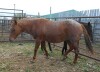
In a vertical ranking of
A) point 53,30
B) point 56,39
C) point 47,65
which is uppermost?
point 53,30

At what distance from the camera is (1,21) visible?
39.8 ft

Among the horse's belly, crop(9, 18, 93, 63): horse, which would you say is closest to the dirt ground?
crop(9, 18, 93, 63): horse

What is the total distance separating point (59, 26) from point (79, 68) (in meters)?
1.40

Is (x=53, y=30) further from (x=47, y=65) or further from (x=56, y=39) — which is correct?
(x=47, y=65)

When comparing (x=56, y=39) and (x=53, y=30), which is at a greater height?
(x=53, y=30)

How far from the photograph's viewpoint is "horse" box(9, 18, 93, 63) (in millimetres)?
6008

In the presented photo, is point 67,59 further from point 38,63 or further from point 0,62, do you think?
point 0,62

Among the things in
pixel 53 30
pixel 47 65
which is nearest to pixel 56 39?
pixel 53 30

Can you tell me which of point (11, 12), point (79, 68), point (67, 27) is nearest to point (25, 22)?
point (67, 27)

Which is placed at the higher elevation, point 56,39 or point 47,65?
point 56,39

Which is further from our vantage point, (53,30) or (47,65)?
(53,30)

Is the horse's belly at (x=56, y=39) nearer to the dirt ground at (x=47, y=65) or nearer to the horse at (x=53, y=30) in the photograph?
the horse at (x=53, y=30)

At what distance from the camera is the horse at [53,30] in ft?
19.7

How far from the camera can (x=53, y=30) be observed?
20.3ft
